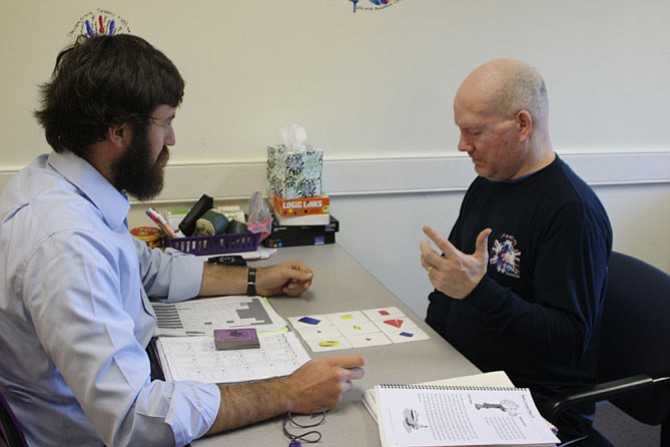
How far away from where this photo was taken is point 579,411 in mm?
1585

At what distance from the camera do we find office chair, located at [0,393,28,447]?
1.07 meters

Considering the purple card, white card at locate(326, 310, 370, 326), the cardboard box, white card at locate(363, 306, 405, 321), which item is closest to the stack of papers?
the purple card

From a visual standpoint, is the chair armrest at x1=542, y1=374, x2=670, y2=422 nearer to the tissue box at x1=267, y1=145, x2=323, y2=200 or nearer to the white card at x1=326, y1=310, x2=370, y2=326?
the white card at x1=326, y1=310, x2=370, y2=326

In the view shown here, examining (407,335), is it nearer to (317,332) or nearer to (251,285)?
(317,332)

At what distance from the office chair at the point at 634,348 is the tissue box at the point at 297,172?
3.39 ft

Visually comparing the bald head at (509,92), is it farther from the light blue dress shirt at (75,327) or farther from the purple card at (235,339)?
the light blue dress shirt at (75,327)

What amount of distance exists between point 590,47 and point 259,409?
2236 mm

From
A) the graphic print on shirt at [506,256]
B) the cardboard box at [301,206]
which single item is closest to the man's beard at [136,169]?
the cardboard box at [301,206]

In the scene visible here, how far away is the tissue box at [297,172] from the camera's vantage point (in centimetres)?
221

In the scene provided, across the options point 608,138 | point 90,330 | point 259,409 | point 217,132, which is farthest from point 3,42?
point 608,138

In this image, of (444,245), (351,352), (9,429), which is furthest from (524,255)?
(9,429)

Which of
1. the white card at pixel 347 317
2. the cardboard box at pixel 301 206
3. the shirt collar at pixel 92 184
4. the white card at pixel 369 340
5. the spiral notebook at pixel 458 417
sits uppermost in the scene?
the shirt collar at pixel 92 184

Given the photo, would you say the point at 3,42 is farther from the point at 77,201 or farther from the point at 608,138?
the point at 608,138

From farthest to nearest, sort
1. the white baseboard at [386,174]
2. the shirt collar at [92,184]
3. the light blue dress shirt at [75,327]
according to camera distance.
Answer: the white baseboard at [386,174], the shirt collar at [92,184], the light blue dress shirt at [75,327]
